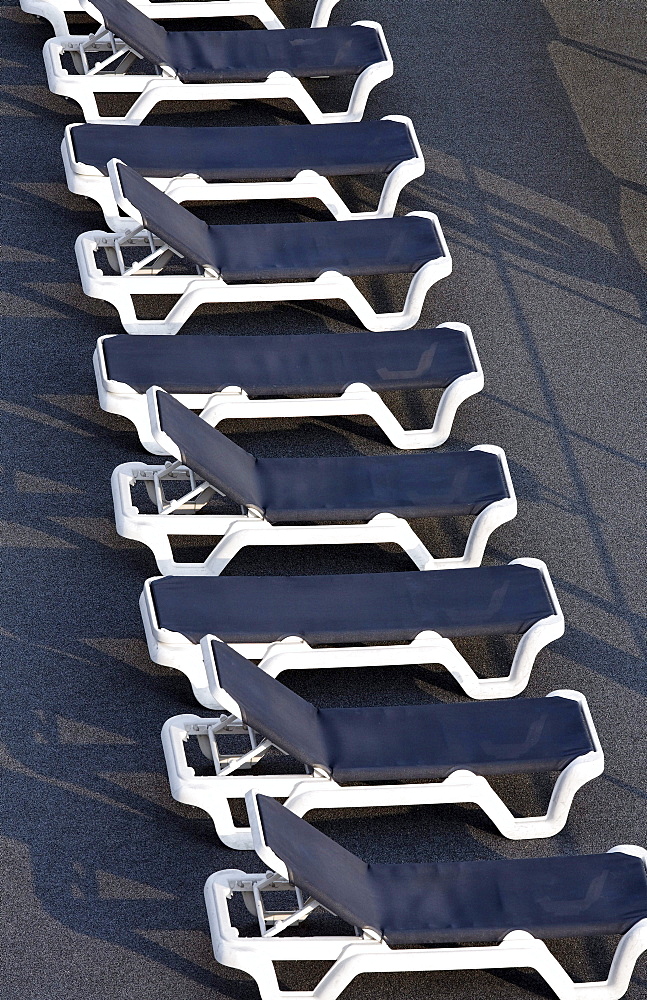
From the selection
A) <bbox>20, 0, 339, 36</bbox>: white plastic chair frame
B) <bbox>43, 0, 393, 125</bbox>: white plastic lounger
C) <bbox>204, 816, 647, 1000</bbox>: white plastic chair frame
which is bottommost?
<bbox>204, 816, 647, 1000</bbox>: white plastic chair frame

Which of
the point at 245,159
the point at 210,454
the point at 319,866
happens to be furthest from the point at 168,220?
the point at 319,866

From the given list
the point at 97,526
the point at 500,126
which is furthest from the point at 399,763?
the point at 500,126

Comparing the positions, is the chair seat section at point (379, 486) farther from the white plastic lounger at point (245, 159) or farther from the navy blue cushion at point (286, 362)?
the white plastic lounger at point (245, 159)

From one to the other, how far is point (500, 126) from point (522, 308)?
4.08ft

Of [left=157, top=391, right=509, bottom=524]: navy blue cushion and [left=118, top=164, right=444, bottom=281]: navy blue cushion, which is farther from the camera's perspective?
[left=118, top=164, right=444, bottom=281]: navy blue cushion

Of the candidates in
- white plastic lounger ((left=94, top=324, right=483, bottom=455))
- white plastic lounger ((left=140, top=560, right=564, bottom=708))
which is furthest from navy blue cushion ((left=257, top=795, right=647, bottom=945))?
white plastic lounger ((left=94, top=324, right=483, bottom=455))

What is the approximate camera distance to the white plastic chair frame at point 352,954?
386 centimetres

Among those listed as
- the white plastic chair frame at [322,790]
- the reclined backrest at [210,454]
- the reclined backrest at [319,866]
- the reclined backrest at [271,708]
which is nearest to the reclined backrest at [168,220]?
the reclined backrest at [210,454]

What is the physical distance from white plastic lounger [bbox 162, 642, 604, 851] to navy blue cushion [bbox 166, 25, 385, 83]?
10.3 feet

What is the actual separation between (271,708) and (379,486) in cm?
106

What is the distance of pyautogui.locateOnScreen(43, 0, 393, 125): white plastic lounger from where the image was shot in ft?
20.6

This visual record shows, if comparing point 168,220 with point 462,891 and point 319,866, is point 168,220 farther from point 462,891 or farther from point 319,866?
point 462,891

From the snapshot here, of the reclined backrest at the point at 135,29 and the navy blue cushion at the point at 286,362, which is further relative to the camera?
the reclined backrest at the point at 135,29

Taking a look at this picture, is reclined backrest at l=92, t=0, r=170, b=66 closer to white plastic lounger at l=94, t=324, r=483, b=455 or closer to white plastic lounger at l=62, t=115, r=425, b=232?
white plastic lounger at l=62, t=115, r=425, b=232
